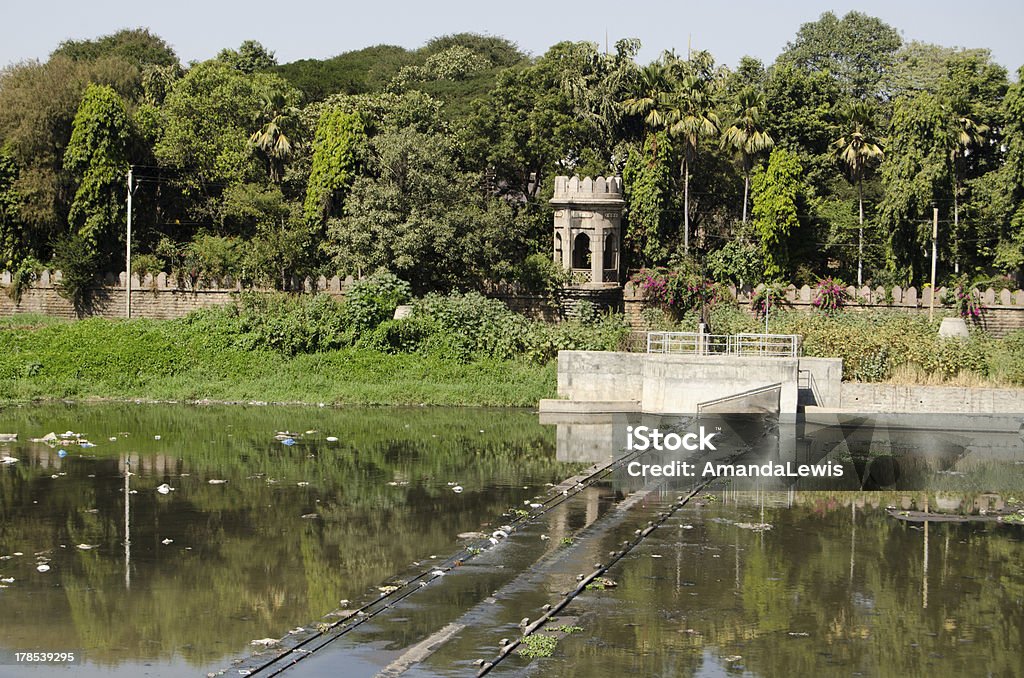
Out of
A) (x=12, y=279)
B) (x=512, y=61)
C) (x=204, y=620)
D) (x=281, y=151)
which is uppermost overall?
(x=512, y=61)

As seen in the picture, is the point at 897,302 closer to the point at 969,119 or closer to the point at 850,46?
the point at 969,119

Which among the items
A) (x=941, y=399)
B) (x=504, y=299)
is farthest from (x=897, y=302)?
(x=504, y=299)

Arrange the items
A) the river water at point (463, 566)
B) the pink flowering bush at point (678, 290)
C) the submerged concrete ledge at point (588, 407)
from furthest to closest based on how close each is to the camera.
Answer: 1. the pink flowering bush at point (678, 290)
2. the submerged concrete ledge at point (588, 407)
3. the river water at point (463, 566)

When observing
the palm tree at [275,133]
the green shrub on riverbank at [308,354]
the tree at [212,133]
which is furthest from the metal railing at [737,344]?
the tree at [212,133]

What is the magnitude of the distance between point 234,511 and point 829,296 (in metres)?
24.8

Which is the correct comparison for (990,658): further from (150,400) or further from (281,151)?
(281,151)

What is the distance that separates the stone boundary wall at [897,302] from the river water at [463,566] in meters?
13.8

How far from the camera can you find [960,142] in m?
45.5

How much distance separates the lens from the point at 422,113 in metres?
48.6

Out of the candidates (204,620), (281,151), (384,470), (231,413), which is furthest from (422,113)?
(204,620)

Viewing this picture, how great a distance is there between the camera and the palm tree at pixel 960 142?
43.8 metres

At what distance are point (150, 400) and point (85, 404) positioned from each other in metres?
1.71
